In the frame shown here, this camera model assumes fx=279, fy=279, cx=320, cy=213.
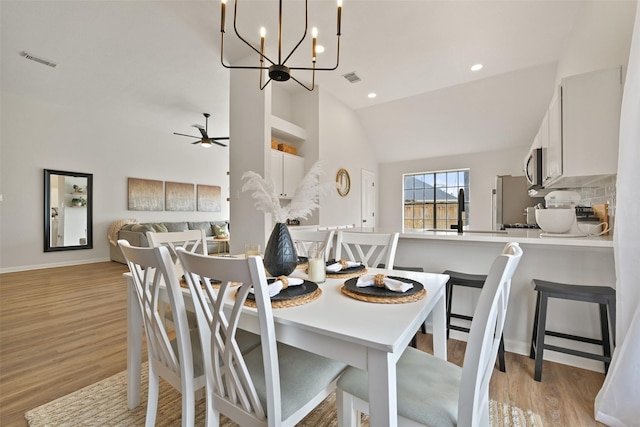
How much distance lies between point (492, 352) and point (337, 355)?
614mm

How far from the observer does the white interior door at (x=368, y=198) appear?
5.88 meters

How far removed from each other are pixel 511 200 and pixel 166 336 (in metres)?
5.97

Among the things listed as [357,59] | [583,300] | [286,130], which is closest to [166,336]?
[583,300]

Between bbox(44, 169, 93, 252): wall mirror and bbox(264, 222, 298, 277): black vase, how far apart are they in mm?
6241

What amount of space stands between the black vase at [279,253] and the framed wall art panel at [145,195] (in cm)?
645

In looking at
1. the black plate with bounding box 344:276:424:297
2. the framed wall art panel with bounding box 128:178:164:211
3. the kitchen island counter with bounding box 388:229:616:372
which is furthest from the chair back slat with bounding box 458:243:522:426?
the framed wall art panel with bounding box 128:178:164:211

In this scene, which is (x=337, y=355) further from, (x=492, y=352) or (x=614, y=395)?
(x=614, y=395)

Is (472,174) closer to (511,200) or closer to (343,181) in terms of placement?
(511,200)

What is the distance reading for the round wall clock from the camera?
4.98 m

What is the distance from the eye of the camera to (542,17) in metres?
2.94

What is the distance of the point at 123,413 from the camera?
1540mm

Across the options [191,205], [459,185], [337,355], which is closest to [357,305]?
[337,355]

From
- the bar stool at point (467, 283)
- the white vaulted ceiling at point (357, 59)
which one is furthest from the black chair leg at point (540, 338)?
the white vaulted ceiling at point (357, 59)

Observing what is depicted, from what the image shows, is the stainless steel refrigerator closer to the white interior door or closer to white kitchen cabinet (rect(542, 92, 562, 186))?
the white interior door
